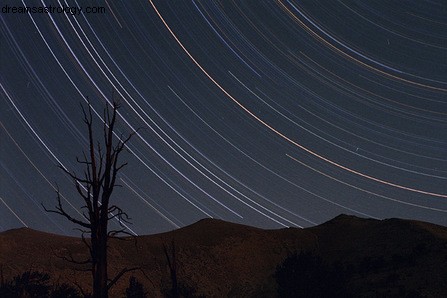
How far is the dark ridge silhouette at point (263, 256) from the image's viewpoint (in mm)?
47656

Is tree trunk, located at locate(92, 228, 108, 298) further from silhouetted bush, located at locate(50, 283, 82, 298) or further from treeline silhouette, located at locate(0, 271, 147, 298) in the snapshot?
treeline silhouette, located at locate(0, 271, 147, 298)

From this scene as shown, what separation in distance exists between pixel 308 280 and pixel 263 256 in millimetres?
29704

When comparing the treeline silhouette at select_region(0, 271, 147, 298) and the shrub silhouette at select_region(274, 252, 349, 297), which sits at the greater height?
the treeline silhouette at select_region(0, 271, 147, 298)

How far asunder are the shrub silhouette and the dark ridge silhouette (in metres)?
0.21

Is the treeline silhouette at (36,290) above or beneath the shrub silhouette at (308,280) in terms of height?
above

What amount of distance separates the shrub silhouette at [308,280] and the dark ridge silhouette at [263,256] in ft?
0.69

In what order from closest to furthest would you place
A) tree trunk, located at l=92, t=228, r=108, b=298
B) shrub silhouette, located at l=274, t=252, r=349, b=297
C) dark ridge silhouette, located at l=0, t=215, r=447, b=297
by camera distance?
tree trunk, located at l=92, t=228, r=108, b=298, shrub silhouette, located at l=274, t=252, r=349, b=297, dark ridge silhouette, located at l=0, t=215, r=447, b=297

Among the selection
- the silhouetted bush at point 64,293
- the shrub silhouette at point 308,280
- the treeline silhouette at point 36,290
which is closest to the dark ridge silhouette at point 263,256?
the shrub silhouette at point 308,280

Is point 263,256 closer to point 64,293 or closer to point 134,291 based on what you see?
point 134,291

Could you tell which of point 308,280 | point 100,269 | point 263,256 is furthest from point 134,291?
point 100,269

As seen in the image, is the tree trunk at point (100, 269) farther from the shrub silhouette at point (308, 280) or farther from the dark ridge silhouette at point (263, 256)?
the shrub silhouette at point (308, 280)

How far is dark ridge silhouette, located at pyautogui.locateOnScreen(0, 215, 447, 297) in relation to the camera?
47656 millimetres

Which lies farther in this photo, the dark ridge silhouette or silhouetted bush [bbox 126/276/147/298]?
the dark ridge silhouette

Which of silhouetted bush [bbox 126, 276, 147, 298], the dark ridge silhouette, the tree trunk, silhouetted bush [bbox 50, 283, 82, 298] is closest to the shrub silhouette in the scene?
the dark ridge silhouette
